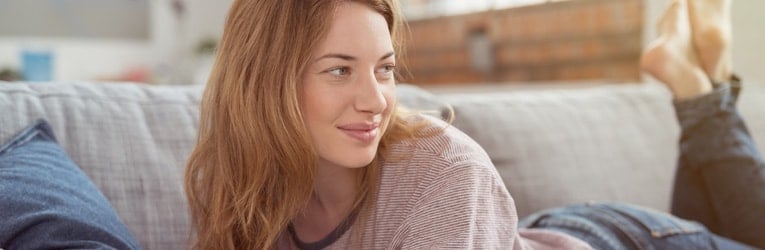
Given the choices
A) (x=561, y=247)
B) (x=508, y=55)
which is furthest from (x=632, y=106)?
(x=508, y=55)

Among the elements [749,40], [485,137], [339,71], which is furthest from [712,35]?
[749,40]

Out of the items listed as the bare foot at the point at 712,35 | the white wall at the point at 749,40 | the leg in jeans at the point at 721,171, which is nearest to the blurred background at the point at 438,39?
the white wall at the point at 749,40

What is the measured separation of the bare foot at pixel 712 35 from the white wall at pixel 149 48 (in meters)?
3.84

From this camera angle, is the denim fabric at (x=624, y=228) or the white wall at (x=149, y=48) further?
the white wall at (x=149, y=48)

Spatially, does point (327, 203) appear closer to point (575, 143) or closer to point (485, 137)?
point (485, 137)

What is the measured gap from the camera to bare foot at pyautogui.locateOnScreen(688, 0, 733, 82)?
5.20 feet

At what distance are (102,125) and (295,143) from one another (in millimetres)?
402

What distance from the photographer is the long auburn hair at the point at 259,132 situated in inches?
36.6

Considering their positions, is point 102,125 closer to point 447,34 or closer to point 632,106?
point 632,106

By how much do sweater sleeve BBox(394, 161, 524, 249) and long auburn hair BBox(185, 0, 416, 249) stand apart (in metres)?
0.10

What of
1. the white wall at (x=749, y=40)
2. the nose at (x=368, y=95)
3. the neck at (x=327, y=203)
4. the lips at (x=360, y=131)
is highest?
the nose at (x=368, y=95)

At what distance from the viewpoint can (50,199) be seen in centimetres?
92

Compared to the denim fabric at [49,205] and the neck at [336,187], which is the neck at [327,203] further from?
the denim fabric at [49,205]

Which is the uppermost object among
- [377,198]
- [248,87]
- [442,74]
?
[248,87]
